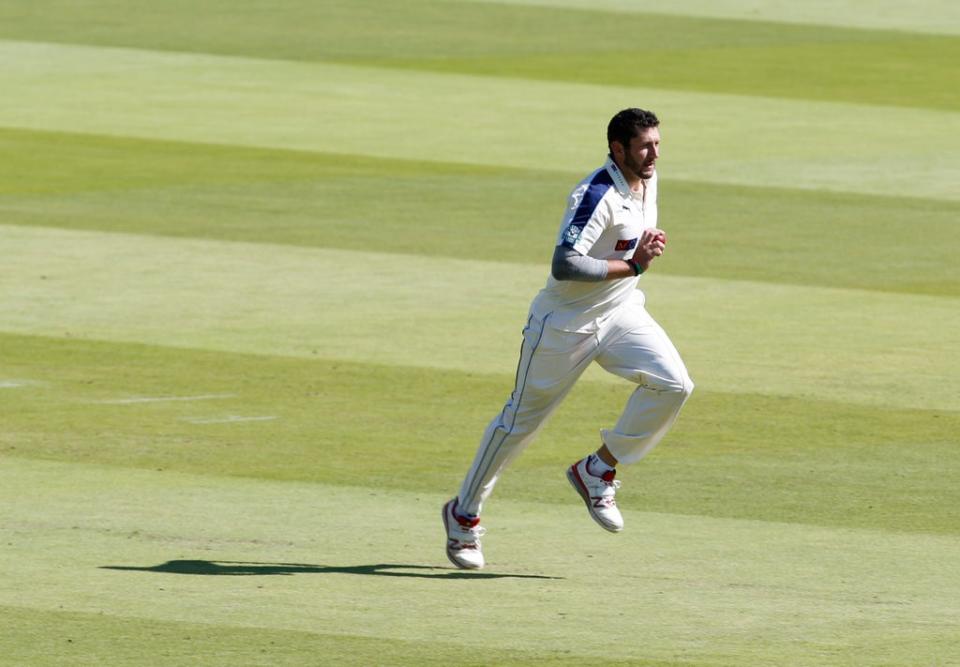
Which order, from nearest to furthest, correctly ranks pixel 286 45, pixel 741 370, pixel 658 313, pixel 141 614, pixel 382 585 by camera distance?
1. pixel 141 614
2. pixel 382 585
3. pixel 741 370
4. pixel 658 313
5. pixel 286 45

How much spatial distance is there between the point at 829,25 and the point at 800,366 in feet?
73.4

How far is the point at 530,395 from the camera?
31.9 ft

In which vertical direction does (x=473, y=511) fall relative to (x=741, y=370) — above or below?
above

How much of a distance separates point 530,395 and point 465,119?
1706 cm

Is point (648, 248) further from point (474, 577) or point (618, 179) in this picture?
point (474, 577)

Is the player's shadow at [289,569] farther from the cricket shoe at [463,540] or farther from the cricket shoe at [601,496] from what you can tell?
the cricket shoe at [601,496]

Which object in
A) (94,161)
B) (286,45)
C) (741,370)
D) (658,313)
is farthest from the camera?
(286,45)

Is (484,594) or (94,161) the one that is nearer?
(484,594)

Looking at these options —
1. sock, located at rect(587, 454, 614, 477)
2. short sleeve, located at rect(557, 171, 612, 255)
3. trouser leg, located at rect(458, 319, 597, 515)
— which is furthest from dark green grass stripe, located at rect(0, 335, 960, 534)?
short sleeve, located at rect(557, 171, 612, 255)

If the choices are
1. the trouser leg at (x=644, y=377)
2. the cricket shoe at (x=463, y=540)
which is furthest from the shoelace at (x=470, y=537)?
the trouser leg at (x=644, y=377)

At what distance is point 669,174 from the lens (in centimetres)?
2306

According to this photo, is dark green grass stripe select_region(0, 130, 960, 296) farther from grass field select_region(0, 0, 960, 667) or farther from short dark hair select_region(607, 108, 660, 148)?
short dark hair select_region(607, 108, 660, 148)

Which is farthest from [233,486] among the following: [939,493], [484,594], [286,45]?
[286,45]

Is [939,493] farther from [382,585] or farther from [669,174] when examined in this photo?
[669,174]
